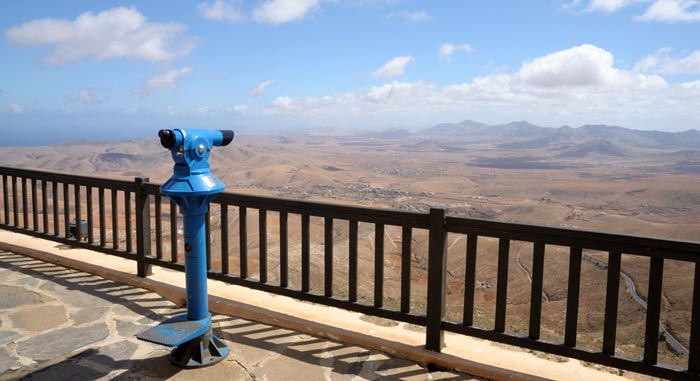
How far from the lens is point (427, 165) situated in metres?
125

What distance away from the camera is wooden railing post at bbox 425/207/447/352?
354 cm

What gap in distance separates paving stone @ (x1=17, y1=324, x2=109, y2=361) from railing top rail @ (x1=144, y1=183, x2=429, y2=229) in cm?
142

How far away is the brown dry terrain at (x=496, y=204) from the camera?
15.9 metres

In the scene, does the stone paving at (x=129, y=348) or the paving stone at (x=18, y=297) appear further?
the paving stone at (x=18, y=297)

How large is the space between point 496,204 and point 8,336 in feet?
213

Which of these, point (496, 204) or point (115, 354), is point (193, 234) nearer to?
point (115, 354)

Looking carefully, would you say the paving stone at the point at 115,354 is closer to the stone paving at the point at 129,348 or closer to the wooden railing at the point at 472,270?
the stone paving at the point at 129,348

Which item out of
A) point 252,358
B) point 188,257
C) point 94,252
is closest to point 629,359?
point 252,358

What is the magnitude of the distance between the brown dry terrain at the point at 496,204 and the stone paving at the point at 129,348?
2228mm

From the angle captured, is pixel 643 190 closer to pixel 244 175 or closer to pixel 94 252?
pixel 244 175

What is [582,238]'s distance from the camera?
3.16 m

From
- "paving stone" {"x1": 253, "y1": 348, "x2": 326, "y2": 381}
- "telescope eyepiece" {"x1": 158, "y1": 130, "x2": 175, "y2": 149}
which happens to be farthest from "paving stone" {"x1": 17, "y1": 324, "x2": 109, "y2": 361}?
→ "telescope eyepiece" {"x1": 158, "y1": 130, "x2": 175, "y2": 149}

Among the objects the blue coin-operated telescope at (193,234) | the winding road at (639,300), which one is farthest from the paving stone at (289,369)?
the winding road at (639,300)

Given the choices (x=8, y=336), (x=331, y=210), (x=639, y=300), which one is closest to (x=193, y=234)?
(x=331, y=210)
